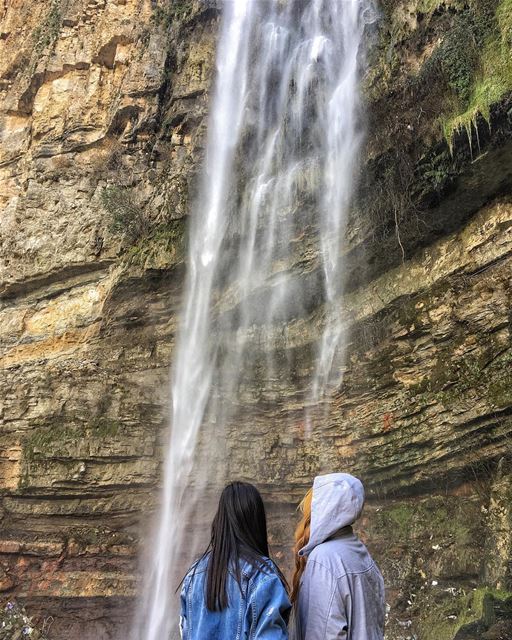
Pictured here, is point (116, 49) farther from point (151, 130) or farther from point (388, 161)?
point (388, 161)

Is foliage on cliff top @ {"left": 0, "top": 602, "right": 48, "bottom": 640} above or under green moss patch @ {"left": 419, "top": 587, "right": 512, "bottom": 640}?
under

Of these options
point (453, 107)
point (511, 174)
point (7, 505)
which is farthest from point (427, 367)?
point (7, 505)

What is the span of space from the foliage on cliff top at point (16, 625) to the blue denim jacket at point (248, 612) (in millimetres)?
8908

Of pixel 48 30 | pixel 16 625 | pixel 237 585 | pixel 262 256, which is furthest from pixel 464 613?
pixel 48 30

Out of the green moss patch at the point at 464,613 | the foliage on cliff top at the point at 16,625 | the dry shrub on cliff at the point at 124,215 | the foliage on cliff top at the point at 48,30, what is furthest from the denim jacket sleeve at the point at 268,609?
the foliage on cliff top at the point at 48,30

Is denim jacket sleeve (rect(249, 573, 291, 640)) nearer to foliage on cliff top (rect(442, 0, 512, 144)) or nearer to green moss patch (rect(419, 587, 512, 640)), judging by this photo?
green moss patch (rect(419, 587, 512, 640))

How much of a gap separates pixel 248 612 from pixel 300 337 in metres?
8.00

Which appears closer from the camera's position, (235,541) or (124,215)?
(235,541)

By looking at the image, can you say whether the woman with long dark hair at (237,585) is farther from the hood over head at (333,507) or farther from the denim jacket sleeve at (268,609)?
the hood over head at (333,507)

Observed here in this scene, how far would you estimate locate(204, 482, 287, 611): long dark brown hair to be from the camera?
6.89 ft

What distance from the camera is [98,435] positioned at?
33.9 ft

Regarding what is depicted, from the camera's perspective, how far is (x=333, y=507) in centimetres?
220

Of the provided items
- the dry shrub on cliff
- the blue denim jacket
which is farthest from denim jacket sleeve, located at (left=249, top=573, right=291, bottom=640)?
the dry shrub on cliff

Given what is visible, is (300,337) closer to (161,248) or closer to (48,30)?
(161,248)
